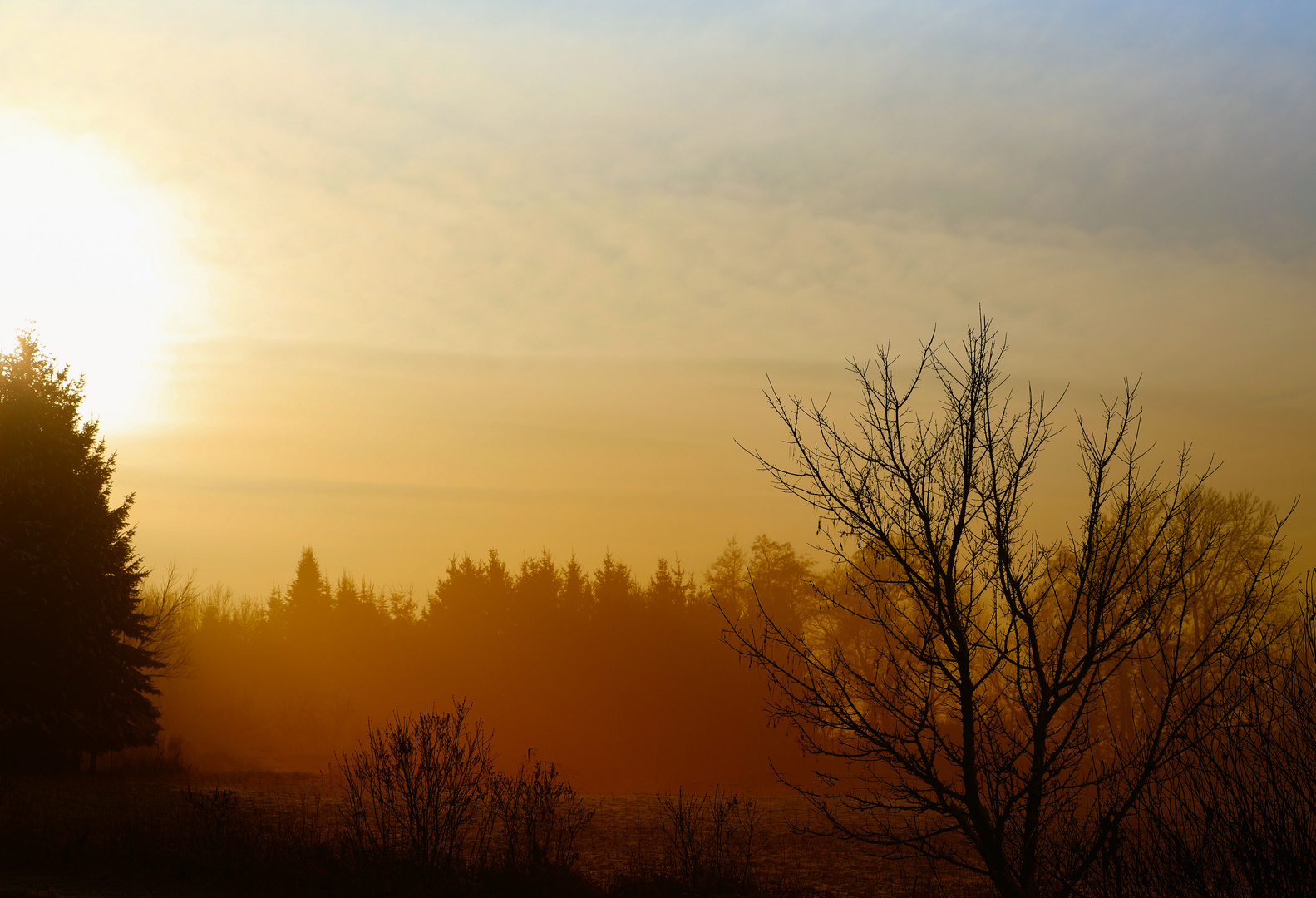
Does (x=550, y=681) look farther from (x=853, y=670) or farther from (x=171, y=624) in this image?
(x=853, y=670)

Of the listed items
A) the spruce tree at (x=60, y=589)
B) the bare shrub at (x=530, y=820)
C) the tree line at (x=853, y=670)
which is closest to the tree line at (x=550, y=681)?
the tree line at (x=853, y=670)

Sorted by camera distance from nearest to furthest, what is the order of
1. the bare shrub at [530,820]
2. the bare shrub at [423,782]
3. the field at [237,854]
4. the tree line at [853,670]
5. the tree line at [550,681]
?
1. the tree line at [853,670]
2. the bare shrub at [423,782]
3. the field at [237,854]
4. the bare shrub at [530,820]
5. the tree line at [550,681]

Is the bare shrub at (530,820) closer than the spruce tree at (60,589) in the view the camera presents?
Yes

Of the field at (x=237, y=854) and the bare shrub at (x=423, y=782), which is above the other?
the bare shrub at (x=423, y=782)

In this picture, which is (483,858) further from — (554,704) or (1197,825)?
(554,704)

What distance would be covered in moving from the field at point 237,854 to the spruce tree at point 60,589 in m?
2.16

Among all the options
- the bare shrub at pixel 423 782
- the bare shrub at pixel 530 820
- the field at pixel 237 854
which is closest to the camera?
the bare shrub at pixel 423 782

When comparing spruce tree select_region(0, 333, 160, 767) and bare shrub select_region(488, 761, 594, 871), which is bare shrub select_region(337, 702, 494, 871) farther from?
spruce tree select_region(0, 333, 160, 767)

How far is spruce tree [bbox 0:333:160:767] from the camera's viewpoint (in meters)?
25.9

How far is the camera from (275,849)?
1625 cm

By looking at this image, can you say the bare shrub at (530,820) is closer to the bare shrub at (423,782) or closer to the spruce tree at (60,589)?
the bare shrub at (423,782)

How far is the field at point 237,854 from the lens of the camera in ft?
50.0

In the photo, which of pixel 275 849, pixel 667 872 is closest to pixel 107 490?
pixel 275 849

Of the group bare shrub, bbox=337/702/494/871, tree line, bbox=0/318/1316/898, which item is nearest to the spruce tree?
tree line, bbox=0/318/1316/898
